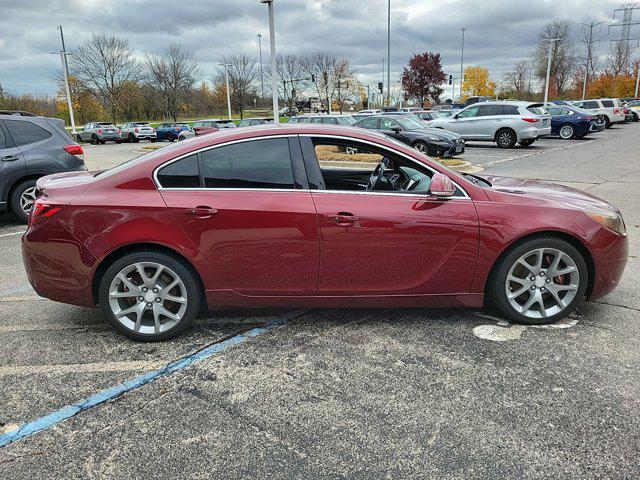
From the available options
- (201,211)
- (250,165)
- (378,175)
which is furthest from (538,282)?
(201,211)

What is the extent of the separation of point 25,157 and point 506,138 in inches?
693

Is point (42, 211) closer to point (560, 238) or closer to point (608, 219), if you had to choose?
point (560, 238)

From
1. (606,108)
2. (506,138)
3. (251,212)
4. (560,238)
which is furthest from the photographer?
(606,108)

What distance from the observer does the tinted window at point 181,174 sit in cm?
363

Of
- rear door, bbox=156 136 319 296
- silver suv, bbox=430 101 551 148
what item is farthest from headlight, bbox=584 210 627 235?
silver suv, bbox=430 101 551 148

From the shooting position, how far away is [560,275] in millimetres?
3791

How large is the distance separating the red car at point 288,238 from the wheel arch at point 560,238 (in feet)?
0.04

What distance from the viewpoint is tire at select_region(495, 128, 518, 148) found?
20.0 metres

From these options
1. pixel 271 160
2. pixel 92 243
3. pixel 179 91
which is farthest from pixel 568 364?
pixel 179 91

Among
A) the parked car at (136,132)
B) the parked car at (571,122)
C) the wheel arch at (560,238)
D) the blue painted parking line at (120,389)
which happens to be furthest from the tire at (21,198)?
the parked car at (136,132)

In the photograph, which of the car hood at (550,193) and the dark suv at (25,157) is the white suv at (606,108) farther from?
the dark suv at (25,157)

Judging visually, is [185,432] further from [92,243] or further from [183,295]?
[92,243]

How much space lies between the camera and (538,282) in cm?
378

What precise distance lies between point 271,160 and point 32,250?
186 centimetres
